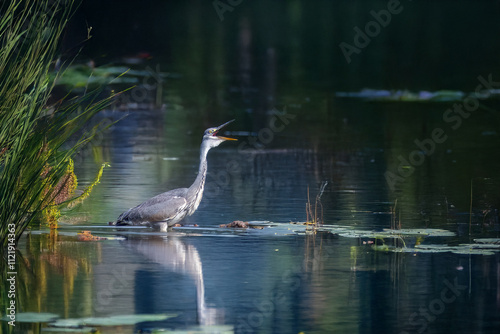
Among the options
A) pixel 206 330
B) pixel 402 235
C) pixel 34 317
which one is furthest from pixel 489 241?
pixel 34 317

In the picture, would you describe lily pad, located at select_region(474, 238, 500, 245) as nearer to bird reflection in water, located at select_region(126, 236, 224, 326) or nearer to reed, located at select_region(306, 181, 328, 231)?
reed, located at select_region(306, 181, 328, 231)

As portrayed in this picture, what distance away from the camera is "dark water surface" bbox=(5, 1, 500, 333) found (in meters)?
9.70

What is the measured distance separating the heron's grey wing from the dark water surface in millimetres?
229

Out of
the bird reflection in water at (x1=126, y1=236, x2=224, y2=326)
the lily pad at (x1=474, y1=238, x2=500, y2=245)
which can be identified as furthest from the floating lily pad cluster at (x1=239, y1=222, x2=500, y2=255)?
the bird reflection in water at (x1=126, y1=236, x2=224, y2=326)

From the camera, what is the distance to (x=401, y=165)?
18.5 meters

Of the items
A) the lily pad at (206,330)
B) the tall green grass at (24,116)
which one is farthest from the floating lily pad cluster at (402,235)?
the lily pad at (206,330)

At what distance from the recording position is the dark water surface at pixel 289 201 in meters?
9.70

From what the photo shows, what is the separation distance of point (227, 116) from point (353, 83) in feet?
25.6

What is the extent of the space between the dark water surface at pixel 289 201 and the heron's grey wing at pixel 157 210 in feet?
0.75

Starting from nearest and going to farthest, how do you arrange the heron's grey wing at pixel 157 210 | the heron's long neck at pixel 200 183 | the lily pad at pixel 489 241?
1. the lily pad at pixel 489 241
2. the heron's grey wing at pixel 157 210
3. the heron's long neck at pixel 200 183

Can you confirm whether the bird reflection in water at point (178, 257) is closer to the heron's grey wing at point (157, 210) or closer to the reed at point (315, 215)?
the heron's grey wing at point (157, 210)

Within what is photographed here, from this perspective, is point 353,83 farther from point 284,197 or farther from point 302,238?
point 302,238

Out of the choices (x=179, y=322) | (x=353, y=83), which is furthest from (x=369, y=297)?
(x=353, y=83)

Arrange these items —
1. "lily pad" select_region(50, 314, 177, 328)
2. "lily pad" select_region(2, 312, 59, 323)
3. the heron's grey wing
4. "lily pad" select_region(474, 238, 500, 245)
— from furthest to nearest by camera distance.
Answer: the heron's grey wing < "lily pad" select_region(474, 238, 500, 245) < "lily pad" select_region(2, 312, 59, 323) < "lily pad" select_region(50, 314, 177, 328)
